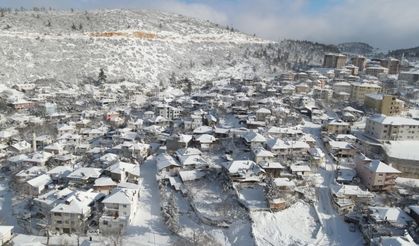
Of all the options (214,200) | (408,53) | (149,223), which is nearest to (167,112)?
(214,200)

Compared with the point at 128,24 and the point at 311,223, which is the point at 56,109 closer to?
the point at 311,223

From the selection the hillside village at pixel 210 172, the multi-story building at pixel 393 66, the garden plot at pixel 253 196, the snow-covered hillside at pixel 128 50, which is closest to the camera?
the hillside village at pixel 210 172

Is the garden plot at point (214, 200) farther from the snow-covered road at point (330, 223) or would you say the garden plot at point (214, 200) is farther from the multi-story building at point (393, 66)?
the multi-story building at point (393, 66)

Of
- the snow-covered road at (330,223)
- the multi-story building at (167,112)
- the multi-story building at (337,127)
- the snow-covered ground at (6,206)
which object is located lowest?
the snow-covered ground at (6,206)

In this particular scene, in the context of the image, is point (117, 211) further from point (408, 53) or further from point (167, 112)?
point (408, 53)

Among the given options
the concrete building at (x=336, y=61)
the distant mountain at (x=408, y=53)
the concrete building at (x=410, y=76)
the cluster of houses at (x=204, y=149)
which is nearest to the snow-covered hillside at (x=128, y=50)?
the concrete building at (x=336, y=61)

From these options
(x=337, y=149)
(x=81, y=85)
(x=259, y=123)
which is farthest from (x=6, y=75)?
(x=337, y=149)

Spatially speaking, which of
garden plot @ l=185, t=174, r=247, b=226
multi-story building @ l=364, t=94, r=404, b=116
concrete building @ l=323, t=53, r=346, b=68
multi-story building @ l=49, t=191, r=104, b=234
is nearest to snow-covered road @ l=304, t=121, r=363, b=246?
garden plot @ l=185, t=174, r=247, b=226

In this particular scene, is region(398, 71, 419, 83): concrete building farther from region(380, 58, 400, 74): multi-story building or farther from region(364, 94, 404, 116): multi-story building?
region(364, 94, 404, 116): multi-story building
